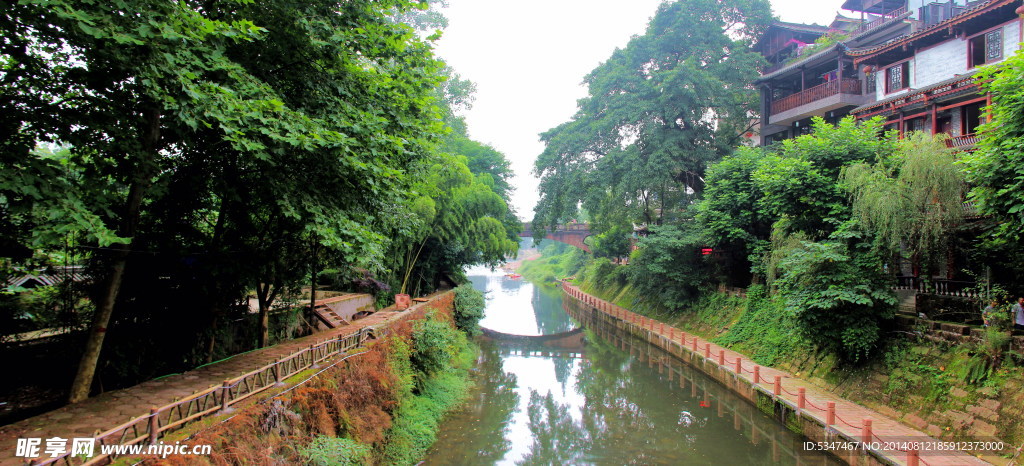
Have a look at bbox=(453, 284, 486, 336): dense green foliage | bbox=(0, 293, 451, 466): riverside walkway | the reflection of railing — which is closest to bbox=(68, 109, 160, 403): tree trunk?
bbox=(0, 293, 451, 466): riverside walkway

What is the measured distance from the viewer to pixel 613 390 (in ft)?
53.4

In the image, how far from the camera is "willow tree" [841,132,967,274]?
33.7ft

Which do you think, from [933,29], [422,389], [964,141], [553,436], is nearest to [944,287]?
[964,141]

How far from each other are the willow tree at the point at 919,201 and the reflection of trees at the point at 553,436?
28.0 feet

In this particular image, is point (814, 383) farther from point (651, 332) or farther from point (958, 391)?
point (651, 332)

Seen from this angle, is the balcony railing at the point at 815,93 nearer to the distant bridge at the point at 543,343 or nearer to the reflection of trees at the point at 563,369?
the distant bridge at the point at 543,343

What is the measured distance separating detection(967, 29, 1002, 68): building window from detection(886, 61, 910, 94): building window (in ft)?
7.11

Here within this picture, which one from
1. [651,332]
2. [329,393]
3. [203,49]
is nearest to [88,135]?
[203,49]

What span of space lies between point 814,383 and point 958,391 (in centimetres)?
370

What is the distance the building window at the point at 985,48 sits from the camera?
14.8 m

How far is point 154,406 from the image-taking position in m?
6.00

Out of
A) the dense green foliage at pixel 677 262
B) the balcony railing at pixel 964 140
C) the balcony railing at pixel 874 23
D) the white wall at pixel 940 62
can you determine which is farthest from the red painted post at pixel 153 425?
the balcony railing at pixel 874 23

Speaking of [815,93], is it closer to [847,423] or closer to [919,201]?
[919,201]

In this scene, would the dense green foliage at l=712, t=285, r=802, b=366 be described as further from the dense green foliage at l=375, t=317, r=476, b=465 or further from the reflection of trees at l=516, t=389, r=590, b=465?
the dense green foliage at l=375, t=317, r=476, b=465
